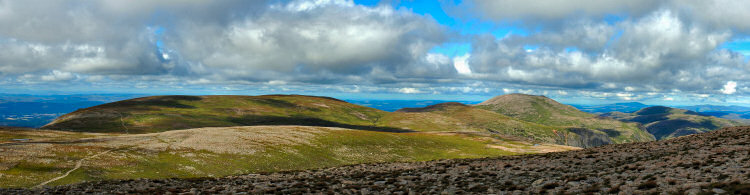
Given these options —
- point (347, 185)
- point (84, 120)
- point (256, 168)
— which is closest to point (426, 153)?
point (256, 168)

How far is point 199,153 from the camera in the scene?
215 feet

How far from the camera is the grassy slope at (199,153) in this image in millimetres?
47281

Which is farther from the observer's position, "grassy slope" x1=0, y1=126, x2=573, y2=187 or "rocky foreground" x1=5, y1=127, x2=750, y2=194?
"grassy slope" x1=0, y1=126, x2=573, y2=187

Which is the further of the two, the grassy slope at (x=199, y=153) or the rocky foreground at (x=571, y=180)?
the grassy slope at (x=199, y=153)

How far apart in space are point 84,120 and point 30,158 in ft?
470

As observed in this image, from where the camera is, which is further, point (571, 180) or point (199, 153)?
point (199, 153)

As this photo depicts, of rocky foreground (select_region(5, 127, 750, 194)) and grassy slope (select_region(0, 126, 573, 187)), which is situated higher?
rocky foreground (select_region(5, 127, 750, 194))

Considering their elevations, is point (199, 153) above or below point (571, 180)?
below

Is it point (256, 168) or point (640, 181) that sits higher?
point (640, 181)

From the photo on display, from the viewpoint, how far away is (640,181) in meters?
22.7

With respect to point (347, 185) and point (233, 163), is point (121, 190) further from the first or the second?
point (233, 163)

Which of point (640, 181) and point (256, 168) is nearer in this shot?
point (640, 181)

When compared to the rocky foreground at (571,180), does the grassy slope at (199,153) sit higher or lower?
lower

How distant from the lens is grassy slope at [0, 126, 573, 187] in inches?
1861
